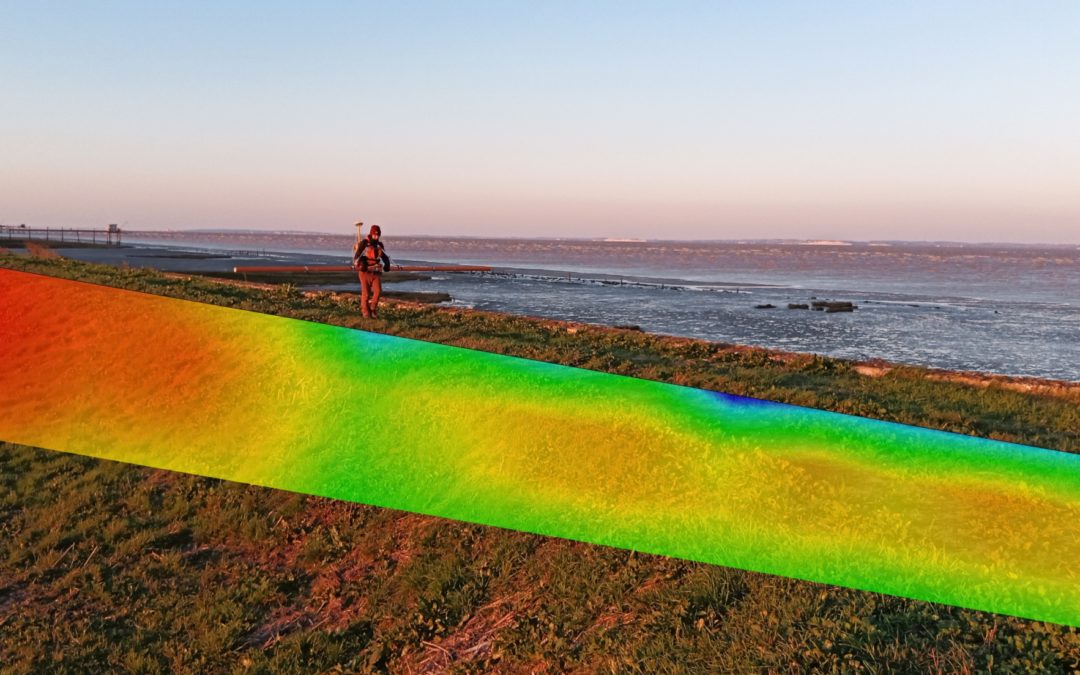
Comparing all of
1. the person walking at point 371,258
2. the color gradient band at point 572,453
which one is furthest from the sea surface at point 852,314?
the color gradient band at point 572,453

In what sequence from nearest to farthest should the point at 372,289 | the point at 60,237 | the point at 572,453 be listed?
the point at 572,453 → the point at 372,289 → the point at 60,237

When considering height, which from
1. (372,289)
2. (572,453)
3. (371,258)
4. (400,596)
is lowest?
(400,596)

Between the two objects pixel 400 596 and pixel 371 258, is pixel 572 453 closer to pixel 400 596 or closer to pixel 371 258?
pixel 400 596

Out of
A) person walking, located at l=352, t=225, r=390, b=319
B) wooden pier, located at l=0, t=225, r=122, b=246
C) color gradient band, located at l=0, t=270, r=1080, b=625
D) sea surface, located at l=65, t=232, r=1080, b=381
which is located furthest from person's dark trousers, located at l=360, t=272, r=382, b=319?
wooden pier, located at l=0, t=225, r=122, b=246

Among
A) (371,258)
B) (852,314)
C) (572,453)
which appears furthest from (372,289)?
(852,314)

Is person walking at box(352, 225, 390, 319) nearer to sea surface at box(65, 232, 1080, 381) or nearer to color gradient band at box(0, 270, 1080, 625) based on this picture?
color gradient band at box(0, 270, 1080, 625)
